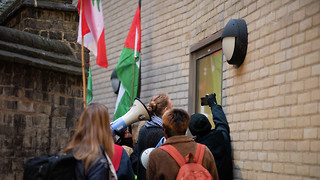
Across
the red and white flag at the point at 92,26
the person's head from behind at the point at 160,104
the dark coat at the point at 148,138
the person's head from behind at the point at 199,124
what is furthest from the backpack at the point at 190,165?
the red and white flag at the point at 92,26

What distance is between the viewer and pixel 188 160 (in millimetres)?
4152

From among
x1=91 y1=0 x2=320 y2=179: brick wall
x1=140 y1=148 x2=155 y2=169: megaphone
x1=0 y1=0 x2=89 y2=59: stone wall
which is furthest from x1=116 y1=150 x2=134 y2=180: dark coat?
x1=0 y1=0 x2=89 y2=59: stone wall

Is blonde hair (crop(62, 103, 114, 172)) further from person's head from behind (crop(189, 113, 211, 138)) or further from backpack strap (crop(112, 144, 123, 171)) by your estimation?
person's head from behind (crop(189, 113, 211, 138))

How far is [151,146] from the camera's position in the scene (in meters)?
5.39

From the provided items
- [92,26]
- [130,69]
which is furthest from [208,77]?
[130,69]

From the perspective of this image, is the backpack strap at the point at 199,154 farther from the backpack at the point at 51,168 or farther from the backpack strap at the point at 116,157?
the backpack at the point at 51,168

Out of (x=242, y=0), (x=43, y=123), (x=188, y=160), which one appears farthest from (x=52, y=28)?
(x=188, y=160)

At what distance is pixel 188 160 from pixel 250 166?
2.29m

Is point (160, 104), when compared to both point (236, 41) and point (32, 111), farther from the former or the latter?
point (32, 111)

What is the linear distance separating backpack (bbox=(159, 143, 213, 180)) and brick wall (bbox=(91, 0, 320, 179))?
1.37 m

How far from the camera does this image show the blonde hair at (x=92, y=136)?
3.60 m

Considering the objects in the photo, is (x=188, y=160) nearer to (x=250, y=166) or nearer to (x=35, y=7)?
(x=250, y=166)

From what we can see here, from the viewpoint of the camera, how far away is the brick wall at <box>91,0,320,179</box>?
16.9 feet

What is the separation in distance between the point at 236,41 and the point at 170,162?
2747 mm
